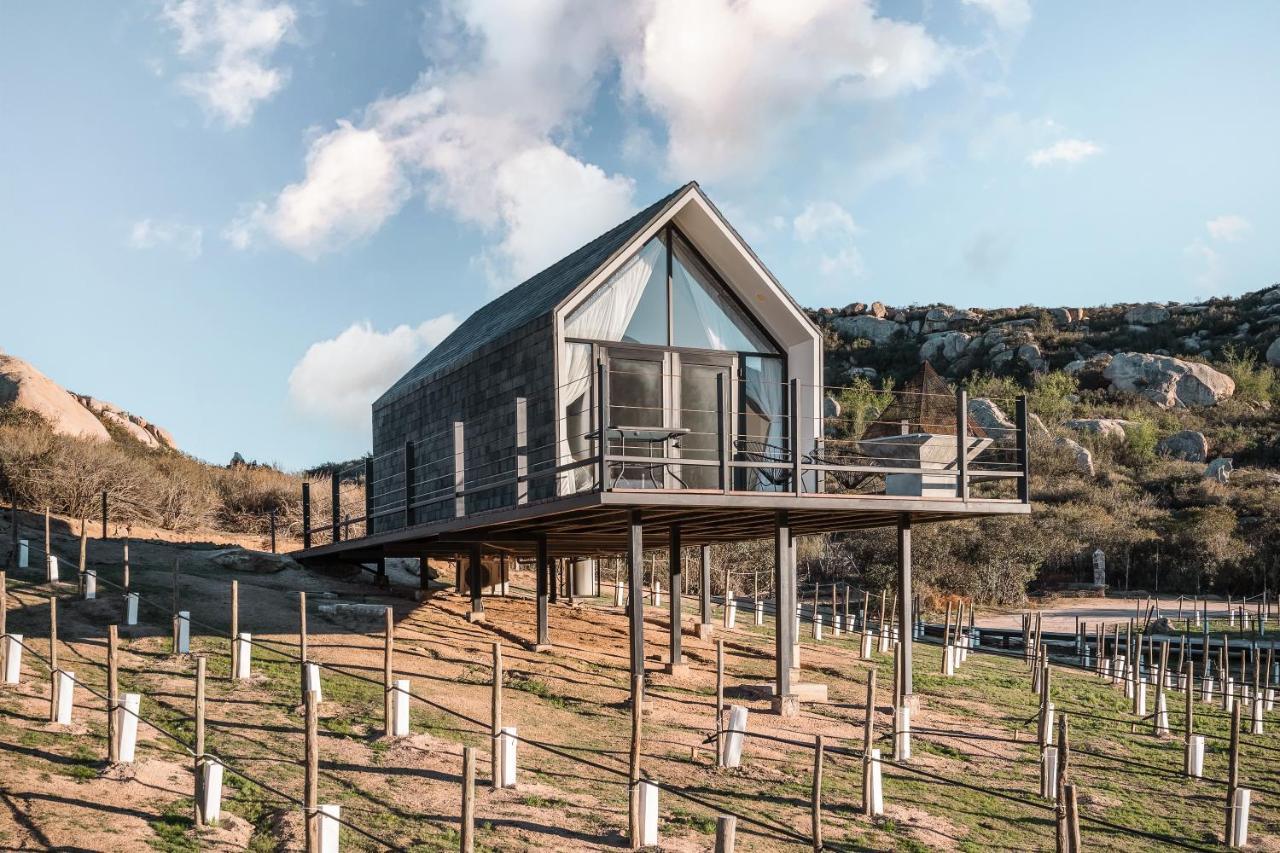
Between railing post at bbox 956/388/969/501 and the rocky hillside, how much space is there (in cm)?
3022

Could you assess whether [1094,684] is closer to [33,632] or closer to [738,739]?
[738,739]

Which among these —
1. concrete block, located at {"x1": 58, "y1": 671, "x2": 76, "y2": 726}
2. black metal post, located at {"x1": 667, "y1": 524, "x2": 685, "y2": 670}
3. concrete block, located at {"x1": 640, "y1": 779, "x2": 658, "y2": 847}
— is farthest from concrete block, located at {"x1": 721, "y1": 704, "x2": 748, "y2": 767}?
concrete block, located at {"x1": 58, "y1": 671, "x2": 76, "y2": 726}

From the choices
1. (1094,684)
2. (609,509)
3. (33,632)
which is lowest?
(1094,684)

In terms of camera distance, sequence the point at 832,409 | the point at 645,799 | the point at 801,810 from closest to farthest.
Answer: the point at 645,799 < the point at 801,810 < the point at 832,409

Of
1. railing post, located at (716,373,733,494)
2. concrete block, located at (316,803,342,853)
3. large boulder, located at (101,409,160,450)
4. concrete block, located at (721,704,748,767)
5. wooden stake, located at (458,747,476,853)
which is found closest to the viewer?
wooden stake, located at (458,747,476,853)

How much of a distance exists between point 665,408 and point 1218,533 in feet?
117

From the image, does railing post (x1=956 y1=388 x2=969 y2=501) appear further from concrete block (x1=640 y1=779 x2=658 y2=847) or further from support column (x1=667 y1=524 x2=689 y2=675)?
concrete block (x1=640 y1=779 x2=658 y2=847)

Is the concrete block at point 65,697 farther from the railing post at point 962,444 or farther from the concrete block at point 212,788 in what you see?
the railing post at point 962,444

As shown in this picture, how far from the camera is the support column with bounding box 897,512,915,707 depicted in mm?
20016

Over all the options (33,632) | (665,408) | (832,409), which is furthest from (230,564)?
(832,409)

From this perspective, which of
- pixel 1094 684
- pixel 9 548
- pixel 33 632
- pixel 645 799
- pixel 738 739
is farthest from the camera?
pixel 1094 684

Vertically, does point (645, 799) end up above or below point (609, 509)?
below

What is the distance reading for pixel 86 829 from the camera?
11.6 m

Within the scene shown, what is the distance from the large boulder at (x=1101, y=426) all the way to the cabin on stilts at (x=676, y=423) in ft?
159
